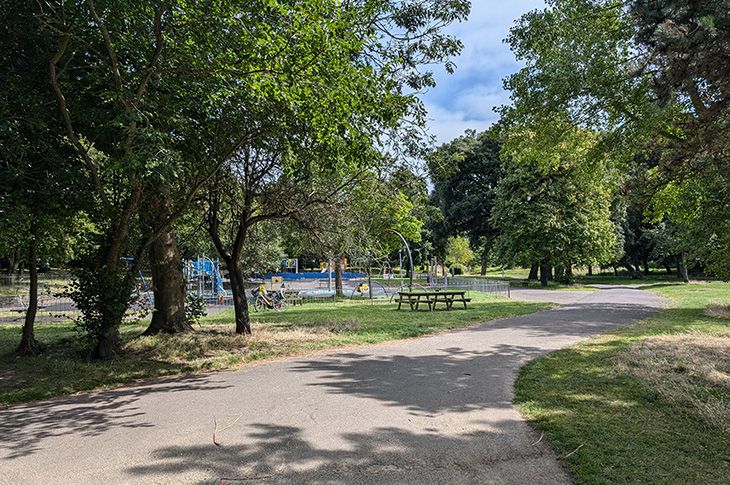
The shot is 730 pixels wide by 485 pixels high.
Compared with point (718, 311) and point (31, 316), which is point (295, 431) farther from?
point (718, 311)

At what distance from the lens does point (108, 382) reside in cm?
670

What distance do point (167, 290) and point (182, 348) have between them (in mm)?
2255

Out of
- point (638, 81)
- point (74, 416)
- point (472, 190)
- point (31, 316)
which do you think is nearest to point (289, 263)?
point (472, 190)

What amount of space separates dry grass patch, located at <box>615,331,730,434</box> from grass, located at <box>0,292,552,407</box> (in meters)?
5.03

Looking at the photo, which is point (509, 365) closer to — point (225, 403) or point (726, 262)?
point (225, 403)

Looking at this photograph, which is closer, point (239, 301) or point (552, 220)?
point (239, 301)

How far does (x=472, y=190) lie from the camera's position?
43.8m

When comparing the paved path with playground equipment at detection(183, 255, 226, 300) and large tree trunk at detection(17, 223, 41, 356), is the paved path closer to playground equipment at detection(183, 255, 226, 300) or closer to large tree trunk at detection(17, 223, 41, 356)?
large tree trunk at detection(17, 223, 41, 356)

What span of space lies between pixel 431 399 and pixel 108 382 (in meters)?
5.17

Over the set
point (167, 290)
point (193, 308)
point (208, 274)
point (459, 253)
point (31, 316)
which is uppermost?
point (459, 253)

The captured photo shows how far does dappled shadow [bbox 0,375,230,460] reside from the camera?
171 inches

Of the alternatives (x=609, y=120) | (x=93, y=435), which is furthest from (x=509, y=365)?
(x=609, y=120)

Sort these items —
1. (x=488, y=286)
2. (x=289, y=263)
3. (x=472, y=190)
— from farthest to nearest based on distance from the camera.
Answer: (x=472, y=190) < (x=289, y=263) < (x=488, y=286)

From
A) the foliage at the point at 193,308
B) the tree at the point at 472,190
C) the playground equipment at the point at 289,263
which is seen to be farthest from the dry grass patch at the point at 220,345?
the tree at the point at 472,190
